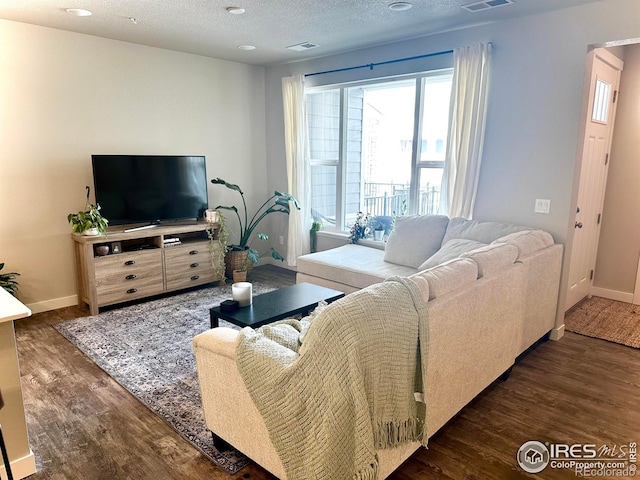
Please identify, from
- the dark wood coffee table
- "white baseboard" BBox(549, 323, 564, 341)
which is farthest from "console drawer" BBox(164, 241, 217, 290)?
"white baseboard" BBox(549, 323, 564, 341)

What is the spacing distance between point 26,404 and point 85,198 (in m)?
2.33

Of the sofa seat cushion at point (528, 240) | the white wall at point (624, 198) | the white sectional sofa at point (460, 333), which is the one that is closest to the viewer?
the white sectional sofa at point (460, 333)

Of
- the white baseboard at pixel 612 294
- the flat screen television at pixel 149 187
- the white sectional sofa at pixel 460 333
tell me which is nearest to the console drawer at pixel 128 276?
the flat screen television at pixel 149 187

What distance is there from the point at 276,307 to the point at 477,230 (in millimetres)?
1872

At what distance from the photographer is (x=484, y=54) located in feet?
12.1

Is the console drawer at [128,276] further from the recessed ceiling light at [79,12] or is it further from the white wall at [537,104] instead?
the white wall at [537,104]

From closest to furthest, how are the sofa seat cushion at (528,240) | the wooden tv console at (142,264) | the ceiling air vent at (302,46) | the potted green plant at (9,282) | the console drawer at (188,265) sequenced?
1. the sofa seat cushion at (528,240)
2. the potted green plant at (9,282)
3. the wooden tv console at (142,264)
4. the ceiling air vent at (302,46)
5. the console drawer at (188,265)

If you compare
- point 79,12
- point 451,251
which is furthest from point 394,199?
point 79,12

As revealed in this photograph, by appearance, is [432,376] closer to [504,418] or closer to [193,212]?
[504,418]

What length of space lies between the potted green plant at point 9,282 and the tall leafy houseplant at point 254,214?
2.15 m

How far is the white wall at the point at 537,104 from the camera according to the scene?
322 centimetres

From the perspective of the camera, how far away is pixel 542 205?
360 centimetres

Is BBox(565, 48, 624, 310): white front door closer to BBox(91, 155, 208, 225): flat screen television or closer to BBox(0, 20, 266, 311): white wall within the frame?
BBox(91, 155, 208, 225): flat screen television

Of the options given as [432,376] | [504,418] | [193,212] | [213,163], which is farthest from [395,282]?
[213,163]
